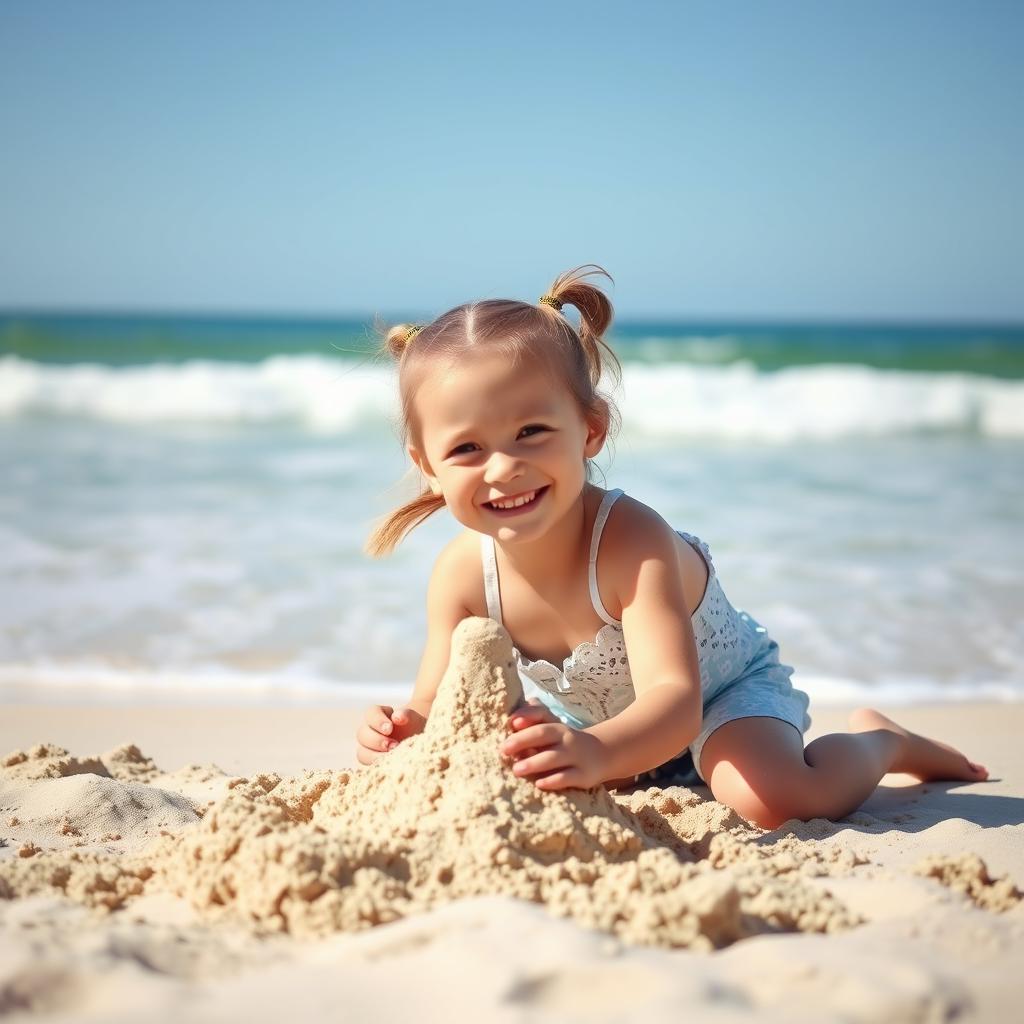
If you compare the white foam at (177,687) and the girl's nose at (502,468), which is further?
the white foam at (177,687)

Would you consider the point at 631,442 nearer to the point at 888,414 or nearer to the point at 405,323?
the point at 888,414

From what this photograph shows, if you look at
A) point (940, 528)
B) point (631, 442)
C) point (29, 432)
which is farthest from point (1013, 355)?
point (29, 432)

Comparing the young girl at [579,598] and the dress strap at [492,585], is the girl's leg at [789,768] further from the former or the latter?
the dress strap at [492,585]

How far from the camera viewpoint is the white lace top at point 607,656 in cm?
256

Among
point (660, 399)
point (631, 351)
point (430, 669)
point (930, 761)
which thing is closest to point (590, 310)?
point (430, 669)

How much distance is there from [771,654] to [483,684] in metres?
1.34

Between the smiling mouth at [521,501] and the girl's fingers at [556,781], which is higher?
the smiling mouth at [521,501]

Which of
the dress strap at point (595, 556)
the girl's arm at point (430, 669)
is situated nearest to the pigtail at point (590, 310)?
the dress strap at point (595, 556)

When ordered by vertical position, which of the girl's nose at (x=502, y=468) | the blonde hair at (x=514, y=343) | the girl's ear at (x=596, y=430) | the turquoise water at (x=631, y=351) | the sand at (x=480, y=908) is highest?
the turquoise water at (x=631, y=351)

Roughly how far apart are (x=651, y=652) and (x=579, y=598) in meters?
0.30

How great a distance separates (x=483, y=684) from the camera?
1.93 m

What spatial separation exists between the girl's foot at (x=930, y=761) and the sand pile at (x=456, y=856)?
0.87 m

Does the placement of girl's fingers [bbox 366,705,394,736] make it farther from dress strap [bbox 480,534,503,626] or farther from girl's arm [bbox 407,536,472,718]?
dress strap [bbox 480,534,503,626]

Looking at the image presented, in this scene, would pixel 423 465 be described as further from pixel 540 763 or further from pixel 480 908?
pixel 480 908
